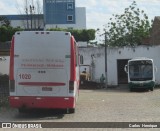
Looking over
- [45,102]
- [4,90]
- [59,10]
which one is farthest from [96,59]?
[59,10]

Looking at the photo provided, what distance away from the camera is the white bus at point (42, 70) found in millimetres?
17906

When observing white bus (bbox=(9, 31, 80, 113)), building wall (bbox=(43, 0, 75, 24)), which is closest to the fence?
white bus (bbox=(9, 31, 80, 113))

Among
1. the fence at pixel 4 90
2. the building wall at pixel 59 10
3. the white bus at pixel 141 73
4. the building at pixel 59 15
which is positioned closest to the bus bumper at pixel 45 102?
the fence at pixel 4 90

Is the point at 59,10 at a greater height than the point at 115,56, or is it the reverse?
the point at 59,10

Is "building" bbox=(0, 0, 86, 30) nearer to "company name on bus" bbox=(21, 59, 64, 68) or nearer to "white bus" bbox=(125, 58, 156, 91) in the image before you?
"white bus" bbox=(125, 58, 156, 91)

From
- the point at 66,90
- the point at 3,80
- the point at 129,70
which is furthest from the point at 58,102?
the point at 129,70

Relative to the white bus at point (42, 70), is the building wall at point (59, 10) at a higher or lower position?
higher

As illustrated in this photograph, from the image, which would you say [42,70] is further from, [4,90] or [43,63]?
[4,90]

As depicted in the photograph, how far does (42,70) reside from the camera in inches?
712

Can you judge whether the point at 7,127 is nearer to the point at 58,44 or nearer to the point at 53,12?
the point at 58,44

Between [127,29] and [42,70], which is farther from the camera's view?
[127,29]

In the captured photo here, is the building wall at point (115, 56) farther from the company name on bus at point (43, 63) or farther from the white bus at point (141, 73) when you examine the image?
the company name on bus at point (43, 63)

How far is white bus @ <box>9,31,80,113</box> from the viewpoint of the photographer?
17906mm

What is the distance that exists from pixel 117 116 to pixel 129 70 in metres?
24.2
